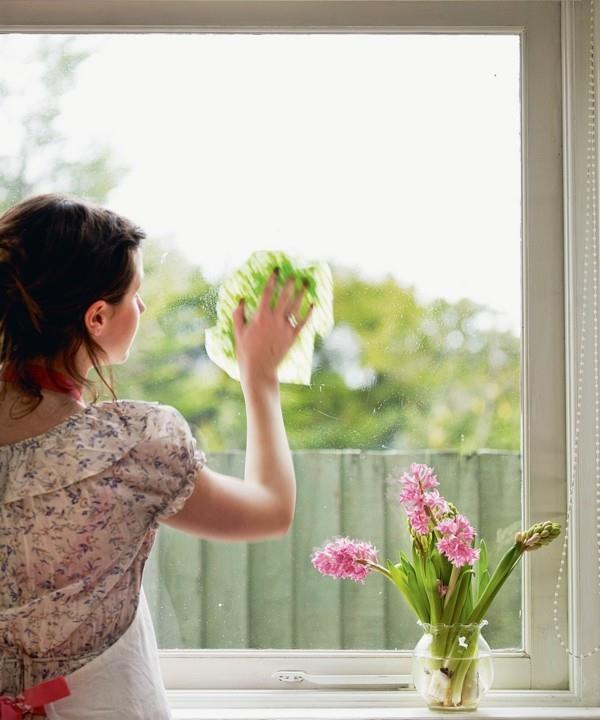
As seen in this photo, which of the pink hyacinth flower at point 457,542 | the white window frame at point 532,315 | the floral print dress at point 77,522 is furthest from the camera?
the white window frame at point 532,315

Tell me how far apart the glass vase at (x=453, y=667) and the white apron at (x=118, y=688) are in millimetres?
420

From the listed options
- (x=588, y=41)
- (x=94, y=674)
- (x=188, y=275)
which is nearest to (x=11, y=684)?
(x=94, y=674)

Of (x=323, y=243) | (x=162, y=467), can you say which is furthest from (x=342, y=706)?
(x=323, y=243)

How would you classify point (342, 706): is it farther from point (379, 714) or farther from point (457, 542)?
point (457, 542)

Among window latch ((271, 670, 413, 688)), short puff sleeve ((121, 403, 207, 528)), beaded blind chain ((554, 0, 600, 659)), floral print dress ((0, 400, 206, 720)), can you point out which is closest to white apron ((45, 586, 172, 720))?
floral print dress ((0, 400, 206, 720))

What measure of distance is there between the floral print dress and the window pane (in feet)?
1.45

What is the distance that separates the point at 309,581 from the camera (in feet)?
5.03

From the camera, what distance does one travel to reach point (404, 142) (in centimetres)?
157

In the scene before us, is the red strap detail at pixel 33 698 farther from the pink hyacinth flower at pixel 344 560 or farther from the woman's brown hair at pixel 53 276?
the pink hyacinth flower at pixel 344 560

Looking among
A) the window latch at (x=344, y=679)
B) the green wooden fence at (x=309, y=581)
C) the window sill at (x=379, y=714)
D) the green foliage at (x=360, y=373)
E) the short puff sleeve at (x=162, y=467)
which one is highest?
the green foliage at (x=360, y=373)

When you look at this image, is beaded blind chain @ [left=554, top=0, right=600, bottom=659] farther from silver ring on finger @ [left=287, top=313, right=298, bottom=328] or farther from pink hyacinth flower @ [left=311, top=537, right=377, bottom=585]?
silver ring on finger @ [left=287, top=313, right=298, bottom=328]

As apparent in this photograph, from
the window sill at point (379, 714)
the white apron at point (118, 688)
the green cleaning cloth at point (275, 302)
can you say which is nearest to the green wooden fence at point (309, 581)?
the window sill at point (379, 714)

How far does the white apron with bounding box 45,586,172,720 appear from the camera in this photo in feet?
3.59

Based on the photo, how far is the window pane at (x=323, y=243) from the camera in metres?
1.53
